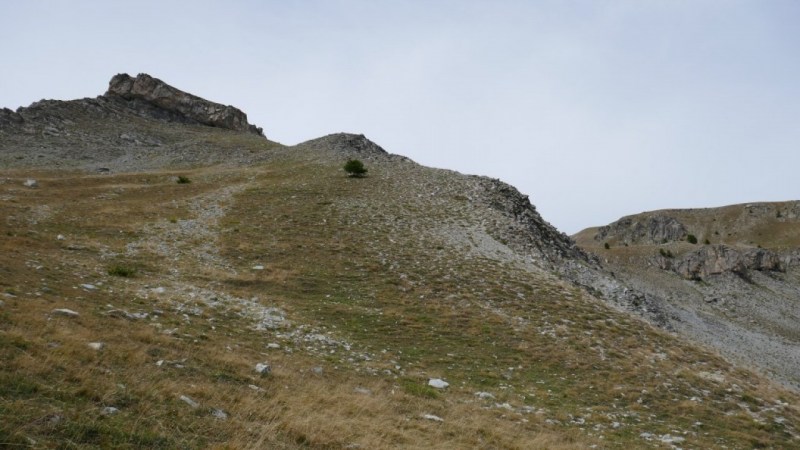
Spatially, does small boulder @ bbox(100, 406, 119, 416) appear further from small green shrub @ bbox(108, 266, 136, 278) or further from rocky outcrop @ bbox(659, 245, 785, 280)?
rocky outcrop @ bbox(659, 245, 785, 280)

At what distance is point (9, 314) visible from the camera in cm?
1106

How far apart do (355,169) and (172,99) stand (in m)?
57.0

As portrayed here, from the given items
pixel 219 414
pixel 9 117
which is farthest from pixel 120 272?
pixel 9 117

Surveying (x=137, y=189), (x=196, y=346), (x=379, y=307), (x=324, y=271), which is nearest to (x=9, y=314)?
(x=196, y=346)

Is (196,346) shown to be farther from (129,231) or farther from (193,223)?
(193,223)

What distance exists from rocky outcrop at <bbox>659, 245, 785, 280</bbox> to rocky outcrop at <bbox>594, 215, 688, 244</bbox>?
64547 millimetres

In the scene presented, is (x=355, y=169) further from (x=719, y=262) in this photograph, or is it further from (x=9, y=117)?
(x=719, y=262)

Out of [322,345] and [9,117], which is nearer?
[322,345]

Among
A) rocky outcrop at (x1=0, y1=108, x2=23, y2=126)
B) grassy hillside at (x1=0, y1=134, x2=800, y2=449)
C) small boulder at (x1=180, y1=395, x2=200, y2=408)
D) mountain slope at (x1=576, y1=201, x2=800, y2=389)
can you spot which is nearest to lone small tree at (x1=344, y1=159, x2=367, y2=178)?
grassy hillside at (x1=0, y1=134, x2=800, y2=449)

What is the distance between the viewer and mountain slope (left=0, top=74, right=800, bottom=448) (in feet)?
29.9

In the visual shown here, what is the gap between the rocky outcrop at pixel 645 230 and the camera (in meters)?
140

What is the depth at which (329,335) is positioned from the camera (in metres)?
17.8

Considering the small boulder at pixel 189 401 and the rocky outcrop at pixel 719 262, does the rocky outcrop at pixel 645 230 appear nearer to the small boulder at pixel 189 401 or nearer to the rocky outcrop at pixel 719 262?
the rocky outcrop at pixel 719 262

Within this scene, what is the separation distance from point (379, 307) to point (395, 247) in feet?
27.3
